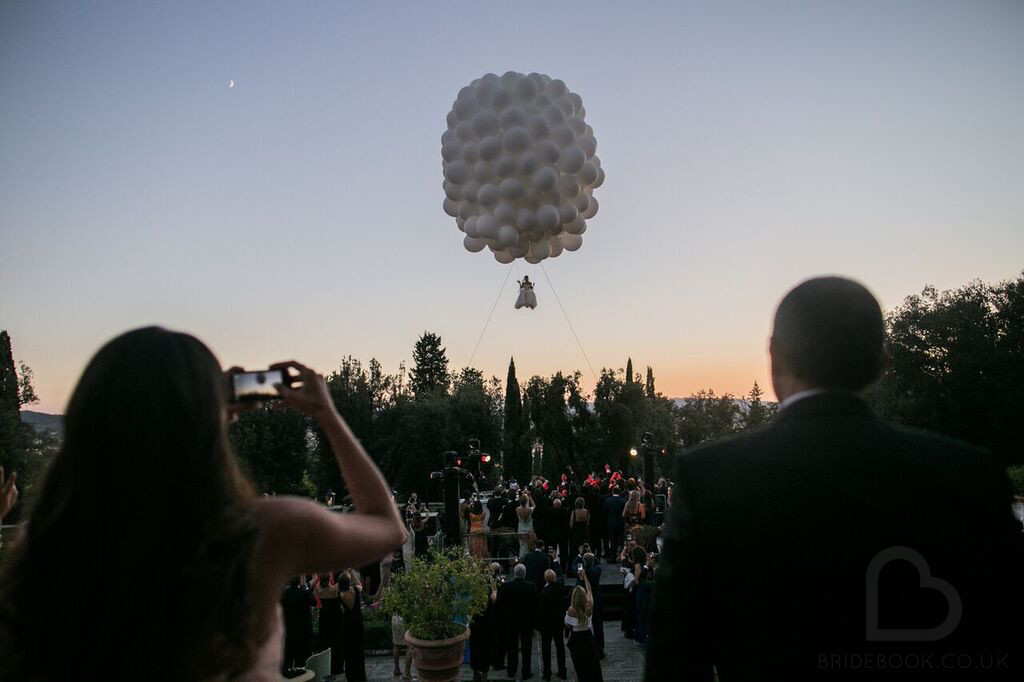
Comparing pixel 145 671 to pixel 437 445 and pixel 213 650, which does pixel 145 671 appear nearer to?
pixel 213 650

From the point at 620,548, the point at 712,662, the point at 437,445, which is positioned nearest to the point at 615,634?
the point at 620,548

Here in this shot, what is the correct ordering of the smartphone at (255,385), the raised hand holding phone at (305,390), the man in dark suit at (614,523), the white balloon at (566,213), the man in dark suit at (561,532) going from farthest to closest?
the man in dark suit at (614,523) → the man in dark suit at (561,532) → the white balloon at (566,213) → the raised hand holding phone at (305,390) → the smartphone at (255,385)

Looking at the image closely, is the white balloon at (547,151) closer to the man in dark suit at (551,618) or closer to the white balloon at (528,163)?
the white balloon at (528,163)

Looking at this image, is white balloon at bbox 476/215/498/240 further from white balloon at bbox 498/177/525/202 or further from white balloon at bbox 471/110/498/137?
white balloon at bbox 471/110/498/137

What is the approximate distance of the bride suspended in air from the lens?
10.0 meters

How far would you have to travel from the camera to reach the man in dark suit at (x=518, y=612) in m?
8.49

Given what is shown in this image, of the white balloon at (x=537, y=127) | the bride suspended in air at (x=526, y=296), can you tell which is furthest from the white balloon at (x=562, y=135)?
the bride suspended in air at (x=526, y=296)

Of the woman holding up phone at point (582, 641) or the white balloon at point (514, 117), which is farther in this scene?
the white balloon at point (514, 117)

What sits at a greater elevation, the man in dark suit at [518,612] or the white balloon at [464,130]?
the white balloon at [464,130]

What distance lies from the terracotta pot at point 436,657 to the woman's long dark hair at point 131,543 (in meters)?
6.34

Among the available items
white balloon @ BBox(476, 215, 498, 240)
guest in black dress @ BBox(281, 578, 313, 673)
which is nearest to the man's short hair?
white balloon @ BBox(476, 215, 498, 240)

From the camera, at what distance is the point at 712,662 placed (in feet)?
3.66

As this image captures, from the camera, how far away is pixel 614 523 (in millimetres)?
13711

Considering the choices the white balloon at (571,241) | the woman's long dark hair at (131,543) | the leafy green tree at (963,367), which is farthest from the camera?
the leafy green tree at (963,367)
